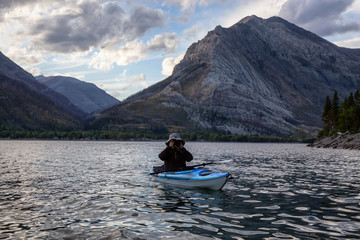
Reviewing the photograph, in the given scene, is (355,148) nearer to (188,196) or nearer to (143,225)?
(188,196)

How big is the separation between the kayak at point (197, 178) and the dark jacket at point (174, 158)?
0.80m

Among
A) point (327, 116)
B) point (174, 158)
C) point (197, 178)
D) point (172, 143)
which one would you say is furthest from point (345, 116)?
point (197, 178)

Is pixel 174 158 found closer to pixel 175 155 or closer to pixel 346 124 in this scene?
pixel 175 155

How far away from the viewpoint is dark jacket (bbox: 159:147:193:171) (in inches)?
1038

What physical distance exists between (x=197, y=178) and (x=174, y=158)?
364 centimetres

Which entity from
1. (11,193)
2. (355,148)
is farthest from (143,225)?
(355,148)

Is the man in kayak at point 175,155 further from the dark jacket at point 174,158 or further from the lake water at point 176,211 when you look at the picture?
the lake water at point 176,211

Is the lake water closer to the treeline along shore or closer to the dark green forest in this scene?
the treeline along shore

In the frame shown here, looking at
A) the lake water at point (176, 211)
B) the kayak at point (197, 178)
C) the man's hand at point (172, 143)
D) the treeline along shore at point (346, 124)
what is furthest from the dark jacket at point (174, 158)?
the treeline along shore at point (346, 124)

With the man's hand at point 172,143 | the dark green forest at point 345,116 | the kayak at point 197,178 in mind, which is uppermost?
the dark green forest at point 345,116

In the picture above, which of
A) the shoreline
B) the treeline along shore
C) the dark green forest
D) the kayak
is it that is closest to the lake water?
the kayak

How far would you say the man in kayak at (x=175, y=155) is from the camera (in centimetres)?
2581

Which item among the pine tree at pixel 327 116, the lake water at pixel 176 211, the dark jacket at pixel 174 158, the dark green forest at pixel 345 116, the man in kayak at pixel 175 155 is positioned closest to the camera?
the lake water at pixel 176 211

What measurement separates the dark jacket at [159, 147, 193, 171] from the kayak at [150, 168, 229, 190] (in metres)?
0.80
